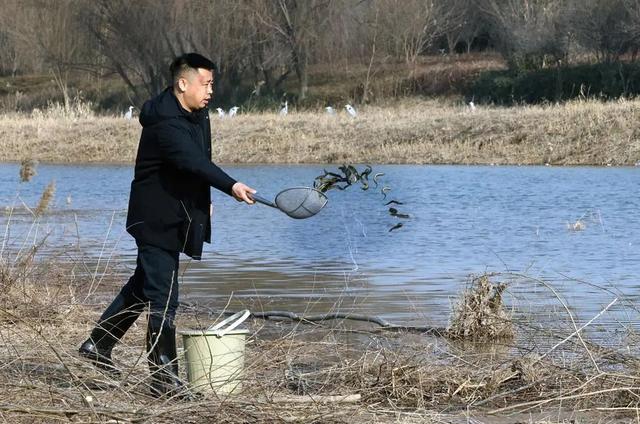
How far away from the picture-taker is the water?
10.3m

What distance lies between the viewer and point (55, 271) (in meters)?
10.6

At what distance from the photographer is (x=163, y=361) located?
6.03m

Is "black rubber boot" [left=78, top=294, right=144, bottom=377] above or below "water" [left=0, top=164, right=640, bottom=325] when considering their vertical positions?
above

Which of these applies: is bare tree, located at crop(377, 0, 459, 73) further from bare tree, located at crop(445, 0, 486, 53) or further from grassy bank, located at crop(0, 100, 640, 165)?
grassy bank, located at crop(0, 100, 640, 165)

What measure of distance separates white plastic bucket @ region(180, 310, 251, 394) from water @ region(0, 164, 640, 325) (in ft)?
5.34

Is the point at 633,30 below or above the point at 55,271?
above

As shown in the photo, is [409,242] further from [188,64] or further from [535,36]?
[535,36]

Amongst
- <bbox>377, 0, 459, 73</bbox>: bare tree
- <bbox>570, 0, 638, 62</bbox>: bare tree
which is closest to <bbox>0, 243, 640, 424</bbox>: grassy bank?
<bbox>570, 0, 638, 62</bbox>: bare tree

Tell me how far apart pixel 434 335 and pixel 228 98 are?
145 ft

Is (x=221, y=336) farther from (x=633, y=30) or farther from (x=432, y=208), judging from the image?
(x=633, y=30)

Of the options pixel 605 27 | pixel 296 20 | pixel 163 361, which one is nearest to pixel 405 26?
pixel 296 20

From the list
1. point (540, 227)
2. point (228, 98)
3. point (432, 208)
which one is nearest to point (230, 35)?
point (228, 98)

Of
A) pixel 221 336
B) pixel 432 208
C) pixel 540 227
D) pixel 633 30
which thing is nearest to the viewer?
pixel 221 336

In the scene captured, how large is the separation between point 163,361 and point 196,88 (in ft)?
4.38
